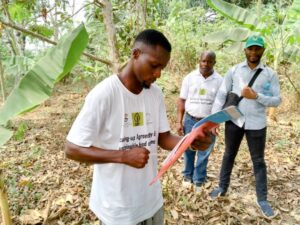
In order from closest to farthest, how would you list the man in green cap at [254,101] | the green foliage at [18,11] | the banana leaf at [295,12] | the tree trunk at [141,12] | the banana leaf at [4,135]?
the banana leaf at [4,135]
the man in green cap at [254,101]
the tree trunk at [141,12]
the green foliage at [18,11]
the banana leaf at [295,12]

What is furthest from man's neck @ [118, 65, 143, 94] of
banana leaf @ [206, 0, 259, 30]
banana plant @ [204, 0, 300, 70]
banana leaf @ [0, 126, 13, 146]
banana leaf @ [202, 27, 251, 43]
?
banana leaf @ [202, 27, 251, 43]

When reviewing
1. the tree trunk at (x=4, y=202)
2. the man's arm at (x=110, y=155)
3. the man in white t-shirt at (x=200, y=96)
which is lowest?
the tree trunk at (x=4, y=202)

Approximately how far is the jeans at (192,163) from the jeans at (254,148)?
31 centimetres

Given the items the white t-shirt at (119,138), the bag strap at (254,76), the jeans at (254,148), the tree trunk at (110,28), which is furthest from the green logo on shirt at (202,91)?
the white t-shirt at (119,138)

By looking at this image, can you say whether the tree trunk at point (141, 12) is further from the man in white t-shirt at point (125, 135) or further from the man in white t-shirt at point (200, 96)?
the man in white t-shirt at point (125, 135)

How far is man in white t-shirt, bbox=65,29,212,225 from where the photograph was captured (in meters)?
1.51

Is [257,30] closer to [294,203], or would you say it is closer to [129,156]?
[294,203]

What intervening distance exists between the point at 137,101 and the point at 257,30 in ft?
13.3

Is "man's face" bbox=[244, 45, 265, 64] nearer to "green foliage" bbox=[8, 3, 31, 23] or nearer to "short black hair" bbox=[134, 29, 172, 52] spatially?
"short black hair" bbox=[134, 29, 172, 52]

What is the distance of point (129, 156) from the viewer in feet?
4.89

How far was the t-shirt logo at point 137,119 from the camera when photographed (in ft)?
5.39

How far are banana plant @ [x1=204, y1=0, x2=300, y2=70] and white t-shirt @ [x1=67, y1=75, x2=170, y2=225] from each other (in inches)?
156

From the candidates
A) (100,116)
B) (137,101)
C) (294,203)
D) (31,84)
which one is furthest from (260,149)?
(31,84)

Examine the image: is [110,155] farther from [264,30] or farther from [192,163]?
[264,30]
